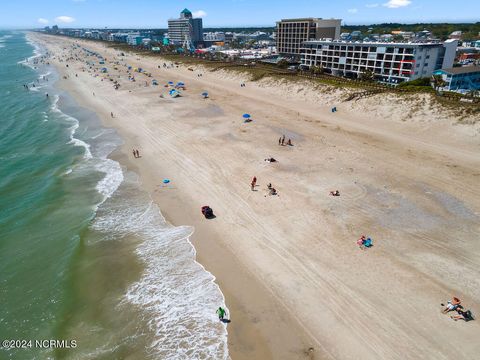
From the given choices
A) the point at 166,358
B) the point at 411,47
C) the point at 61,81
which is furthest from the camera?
the point at 61,81

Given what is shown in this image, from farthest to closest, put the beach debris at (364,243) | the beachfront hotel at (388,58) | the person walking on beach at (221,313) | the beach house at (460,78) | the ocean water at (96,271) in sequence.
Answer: the beachfront hotel at (388,58) < the beach house at (460,78) < the beach debris at (364,243) < the person walking on beach at (221,313) < the ocean water at (96,271)

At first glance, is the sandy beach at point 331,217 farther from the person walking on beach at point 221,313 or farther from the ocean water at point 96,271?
the ocean water at point 96,271

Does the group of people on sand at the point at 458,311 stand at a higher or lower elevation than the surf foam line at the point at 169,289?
higher

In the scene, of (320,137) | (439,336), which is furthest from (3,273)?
(320,137)

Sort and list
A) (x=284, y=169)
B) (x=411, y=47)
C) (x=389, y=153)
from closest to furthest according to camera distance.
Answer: (x=284, y=169)
(x=389, y=153)
(x=411, y=47)

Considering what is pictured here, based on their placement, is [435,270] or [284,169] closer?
[435,270]

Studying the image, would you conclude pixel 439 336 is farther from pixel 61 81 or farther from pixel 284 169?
pixel 61 81

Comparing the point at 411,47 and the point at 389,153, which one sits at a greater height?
the point at 411,47

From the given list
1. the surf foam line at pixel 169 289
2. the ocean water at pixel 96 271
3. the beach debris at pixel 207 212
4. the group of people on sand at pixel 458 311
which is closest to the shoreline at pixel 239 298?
the surf foam line at pixel 169 289
